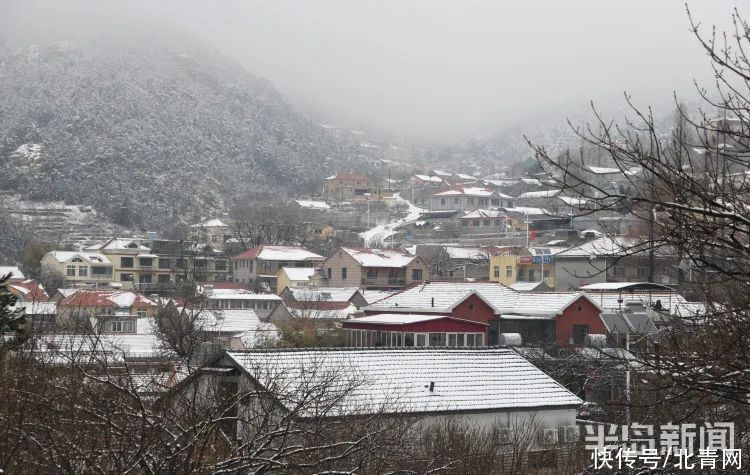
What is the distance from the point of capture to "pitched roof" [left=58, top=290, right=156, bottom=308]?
44.2 meters

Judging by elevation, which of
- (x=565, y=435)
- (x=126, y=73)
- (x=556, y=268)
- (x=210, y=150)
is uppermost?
(x=126, y=73)

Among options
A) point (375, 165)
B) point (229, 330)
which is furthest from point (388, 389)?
point (375, 165)

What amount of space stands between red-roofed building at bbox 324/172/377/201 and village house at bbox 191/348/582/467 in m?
99.6

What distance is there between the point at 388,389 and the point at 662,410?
183 inches

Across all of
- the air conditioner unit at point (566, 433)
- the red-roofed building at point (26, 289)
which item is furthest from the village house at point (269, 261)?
the air conditioner unit at point (566, 433)

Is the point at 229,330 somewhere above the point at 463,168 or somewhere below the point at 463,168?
below

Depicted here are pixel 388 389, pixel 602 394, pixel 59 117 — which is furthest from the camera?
pixel 59 117

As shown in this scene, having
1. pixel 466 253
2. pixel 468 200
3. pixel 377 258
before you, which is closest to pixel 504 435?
pixel 377 258

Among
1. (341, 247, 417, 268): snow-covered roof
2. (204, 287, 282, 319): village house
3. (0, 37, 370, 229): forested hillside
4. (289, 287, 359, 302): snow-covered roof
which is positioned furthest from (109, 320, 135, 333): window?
(0, 37, 370, 229): forested hillside

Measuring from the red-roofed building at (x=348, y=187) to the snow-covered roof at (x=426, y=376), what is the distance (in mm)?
99415

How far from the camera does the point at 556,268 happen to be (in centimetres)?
5112

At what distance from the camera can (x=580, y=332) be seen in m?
31.5

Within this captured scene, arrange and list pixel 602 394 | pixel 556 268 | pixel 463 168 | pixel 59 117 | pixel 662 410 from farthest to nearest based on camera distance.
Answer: pixel 463 168 → pixel 59 117 → pixel 556 268 → pixel 602 394 → pixel 662 410

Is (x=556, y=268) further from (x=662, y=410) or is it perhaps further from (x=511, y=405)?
(x=662, y=410)
